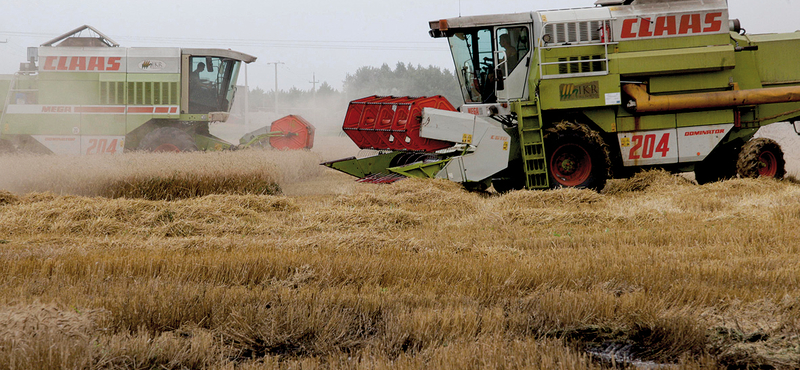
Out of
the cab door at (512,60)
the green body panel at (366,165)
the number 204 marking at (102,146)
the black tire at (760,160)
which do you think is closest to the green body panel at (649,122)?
the black tire at (760,160)

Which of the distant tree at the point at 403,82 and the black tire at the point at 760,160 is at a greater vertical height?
the distant tree at the point at 403,82

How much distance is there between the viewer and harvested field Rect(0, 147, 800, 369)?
263 centimetres

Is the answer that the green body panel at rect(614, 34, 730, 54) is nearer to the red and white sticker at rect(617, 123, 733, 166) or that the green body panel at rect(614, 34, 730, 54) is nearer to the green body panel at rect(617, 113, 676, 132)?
the green body panel at rect(617, 113, 676, 132)

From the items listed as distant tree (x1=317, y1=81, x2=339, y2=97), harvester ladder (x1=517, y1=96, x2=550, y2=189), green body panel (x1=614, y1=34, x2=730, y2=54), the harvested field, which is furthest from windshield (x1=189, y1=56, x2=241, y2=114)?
distant tree (x1=317, y1=81, x2=339, y2=97)

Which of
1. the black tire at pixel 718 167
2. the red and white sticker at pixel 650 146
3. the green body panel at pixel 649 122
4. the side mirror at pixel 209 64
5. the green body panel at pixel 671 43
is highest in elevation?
the side mirror at pixel 209 64

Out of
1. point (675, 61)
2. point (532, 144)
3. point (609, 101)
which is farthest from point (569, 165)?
point (675, 61)

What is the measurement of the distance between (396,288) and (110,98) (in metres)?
14.5

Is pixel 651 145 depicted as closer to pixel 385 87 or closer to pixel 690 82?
pixel 690 82

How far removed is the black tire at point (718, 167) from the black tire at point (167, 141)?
11095 mm

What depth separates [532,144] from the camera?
9.48 metres

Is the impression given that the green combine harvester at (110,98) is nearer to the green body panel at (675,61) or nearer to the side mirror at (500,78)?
the side mirror at (500,78)

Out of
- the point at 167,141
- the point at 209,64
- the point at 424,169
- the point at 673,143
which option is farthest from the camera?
the point at 209,64

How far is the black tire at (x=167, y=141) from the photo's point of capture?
50.2 feet

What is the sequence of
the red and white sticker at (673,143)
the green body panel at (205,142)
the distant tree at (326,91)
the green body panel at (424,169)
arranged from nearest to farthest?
the green body panel at (424,169), the red and white sticker at (673,143), the green body panel at (205,142), the distant tree at (326,91)
